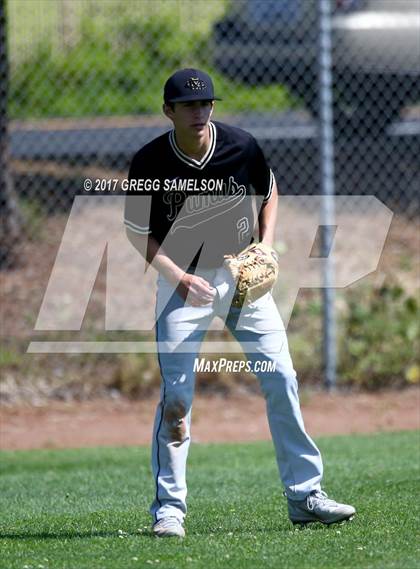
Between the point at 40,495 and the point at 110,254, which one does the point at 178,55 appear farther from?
the point at 40,495

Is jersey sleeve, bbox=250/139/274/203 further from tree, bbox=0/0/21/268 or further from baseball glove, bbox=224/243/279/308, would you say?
tree, bbox=0/0/21/268

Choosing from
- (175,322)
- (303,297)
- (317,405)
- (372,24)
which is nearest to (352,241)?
(303,297)

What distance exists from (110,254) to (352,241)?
275 cm

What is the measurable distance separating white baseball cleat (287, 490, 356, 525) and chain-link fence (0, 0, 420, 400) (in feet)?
18.9

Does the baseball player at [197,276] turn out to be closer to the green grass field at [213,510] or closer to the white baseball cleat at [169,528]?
the white baseball cleat at [169,528]

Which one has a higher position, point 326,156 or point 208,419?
point 326,156

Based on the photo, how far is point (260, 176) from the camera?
5.61 meters

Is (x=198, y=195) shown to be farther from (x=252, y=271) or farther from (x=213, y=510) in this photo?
(x=213, y=510)

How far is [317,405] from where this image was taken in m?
9.76

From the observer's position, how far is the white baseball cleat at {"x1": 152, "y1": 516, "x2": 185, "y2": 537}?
16.6 ft

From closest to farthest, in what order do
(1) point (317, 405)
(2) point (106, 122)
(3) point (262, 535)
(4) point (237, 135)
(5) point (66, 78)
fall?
1. (3) point (262, 535)
2. (4) point (237, 135)
3. (1) point (317, 405)
4. (5) point (66, 78)
5. (2) point (106, 122)

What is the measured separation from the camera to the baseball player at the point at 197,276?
5.22 metres

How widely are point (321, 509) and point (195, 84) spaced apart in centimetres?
209

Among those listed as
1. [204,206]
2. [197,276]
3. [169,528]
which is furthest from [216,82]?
[169,528]
